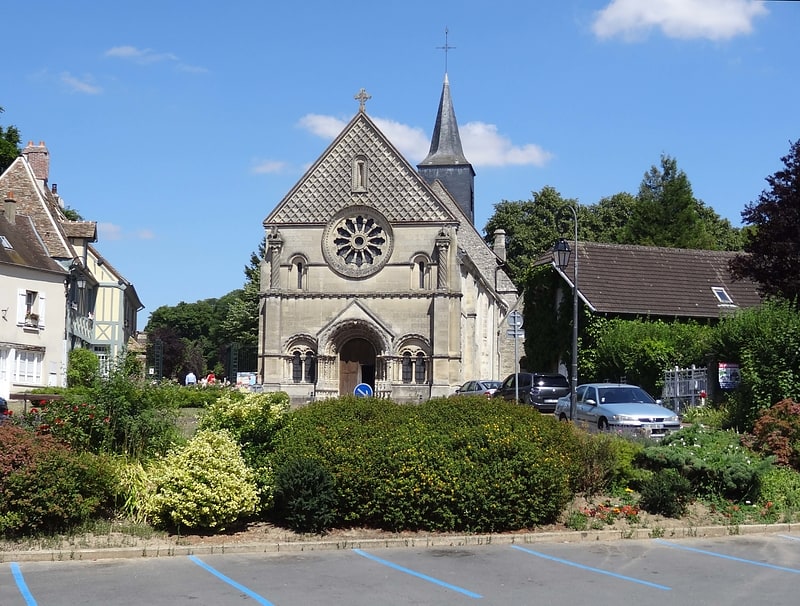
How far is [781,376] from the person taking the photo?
22.5m

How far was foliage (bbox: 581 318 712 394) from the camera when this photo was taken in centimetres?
3250

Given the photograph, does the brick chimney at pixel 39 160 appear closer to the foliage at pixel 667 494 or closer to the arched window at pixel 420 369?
the arched window at pixel 420 369

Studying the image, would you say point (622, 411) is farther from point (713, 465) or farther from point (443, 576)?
point (443, 576)

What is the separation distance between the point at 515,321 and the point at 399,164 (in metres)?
24.0

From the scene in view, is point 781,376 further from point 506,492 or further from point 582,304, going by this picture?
point 582,304

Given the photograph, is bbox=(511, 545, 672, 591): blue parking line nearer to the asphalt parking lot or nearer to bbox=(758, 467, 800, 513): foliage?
the asphalt parking lot

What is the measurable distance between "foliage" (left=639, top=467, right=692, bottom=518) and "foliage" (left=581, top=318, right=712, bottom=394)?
607 inches

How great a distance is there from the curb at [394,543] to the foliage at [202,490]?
24.6 inches

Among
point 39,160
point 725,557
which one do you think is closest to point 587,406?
point 725,557

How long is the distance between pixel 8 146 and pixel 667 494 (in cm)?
4227

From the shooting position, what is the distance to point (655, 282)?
3900 cm

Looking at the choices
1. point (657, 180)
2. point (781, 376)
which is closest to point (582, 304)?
point (781, 376)

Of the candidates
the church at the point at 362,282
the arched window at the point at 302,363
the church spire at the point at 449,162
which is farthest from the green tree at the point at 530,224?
the arched window at the point at 302,363

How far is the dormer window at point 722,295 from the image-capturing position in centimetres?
3900
